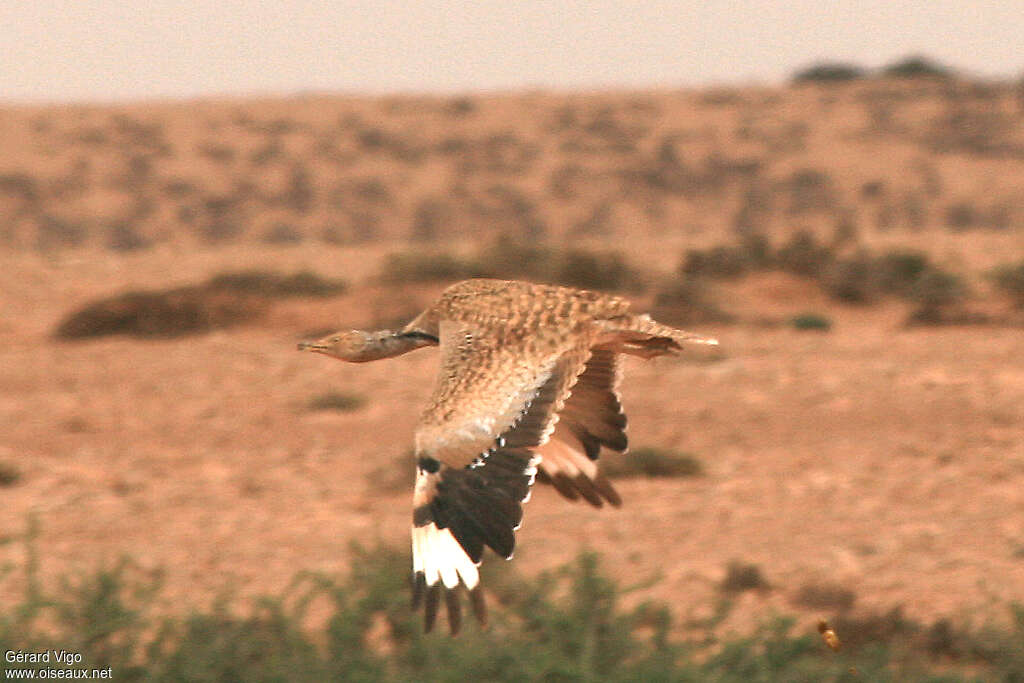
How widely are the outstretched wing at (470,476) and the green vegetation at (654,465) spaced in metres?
6.19

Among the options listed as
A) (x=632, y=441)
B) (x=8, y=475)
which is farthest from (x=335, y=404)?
(x=8, y=475)

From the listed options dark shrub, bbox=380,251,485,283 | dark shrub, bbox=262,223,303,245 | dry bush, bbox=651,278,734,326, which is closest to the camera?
dry bush, bbox=651,278,734,326

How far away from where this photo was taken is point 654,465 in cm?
1145

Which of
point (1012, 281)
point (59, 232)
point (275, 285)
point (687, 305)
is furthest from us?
point (59, 232)

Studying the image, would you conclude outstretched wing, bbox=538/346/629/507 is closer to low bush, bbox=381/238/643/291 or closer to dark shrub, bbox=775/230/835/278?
low bush, bbox=381/238/643/291

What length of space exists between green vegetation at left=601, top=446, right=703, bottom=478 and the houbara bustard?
16.7ft

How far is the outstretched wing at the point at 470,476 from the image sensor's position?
488 centimetres

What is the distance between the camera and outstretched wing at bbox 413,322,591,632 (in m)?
4.88

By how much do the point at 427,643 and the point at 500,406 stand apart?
7.09ft

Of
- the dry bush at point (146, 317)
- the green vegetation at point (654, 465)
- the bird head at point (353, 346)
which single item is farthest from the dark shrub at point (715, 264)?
the bird head at point (353, 346)

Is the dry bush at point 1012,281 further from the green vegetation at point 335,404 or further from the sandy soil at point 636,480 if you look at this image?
the green vegetation at point 335,404

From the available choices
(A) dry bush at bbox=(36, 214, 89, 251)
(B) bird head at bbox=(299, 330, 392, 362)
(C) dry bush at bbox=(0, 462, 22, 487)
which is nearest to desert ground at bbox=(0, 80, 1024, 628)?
(C) dry bush at bbox=(0, 462, 22, 487)

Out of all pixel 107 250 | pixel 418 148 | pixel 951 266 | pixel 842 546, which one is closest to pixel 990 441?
pixel 842 546

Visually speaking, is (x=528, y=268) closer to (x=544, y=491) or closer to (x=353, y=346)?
(x=544, y=491)
